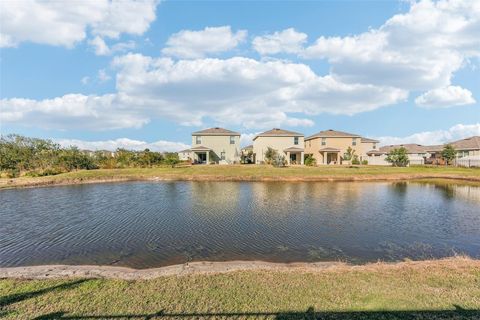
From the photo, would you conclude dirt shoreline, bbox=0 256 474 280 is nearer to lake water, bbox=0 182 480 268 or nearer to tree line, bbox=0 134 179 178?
lake water, bbox=0 182 480 268

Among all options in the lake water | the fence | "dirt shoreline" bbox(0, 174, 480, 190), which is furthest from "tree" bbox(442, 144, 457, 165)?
the lake water

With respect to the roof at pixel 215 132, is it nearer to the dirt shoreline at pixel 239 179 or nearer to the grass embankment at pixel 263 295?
the dirt shoreline at pixel 239 179

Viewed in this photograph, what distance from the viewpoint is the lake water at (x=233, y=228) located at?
401 inches

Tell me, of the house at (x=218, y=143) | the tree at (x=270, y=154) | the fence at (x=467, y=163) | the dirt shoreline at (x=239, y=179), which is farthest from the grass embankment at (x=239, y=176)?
the fence at (x=467, y=163)

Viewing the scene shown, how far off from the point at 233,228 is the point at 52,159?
4292 cm

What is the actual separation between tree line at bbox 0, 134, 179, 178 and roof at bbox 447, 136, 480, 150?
212 feet

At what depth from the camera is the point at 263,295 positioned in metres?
6.17

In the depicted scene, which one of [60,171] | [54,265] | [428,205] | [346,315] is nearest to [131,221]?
[54,265]

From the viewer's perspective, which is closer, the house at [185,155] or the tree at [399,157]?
the tree at [399,157]

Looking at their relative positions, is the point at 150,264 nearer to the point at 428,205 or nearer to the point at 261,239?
the point at 261,239

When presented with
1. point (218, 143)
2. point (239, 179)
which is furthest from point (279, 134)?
point (239, 179)

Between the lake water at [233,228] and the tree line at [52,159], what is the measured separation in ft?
69.1

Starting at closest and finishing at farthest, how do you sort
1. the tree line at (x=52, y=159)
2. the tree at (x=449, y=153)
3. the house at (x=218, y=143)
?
1. the tree line at (x=52, y=159)
2. the tree at (x=449, y=153)
3. the house at (x=218, y=143)

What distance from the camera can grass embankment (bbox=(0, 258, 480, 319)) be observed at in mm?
5402
